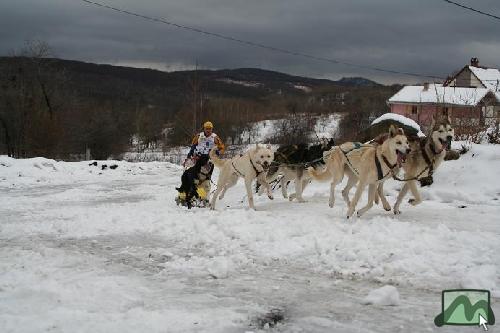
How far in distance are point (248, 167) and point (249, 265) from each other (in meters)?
4.23

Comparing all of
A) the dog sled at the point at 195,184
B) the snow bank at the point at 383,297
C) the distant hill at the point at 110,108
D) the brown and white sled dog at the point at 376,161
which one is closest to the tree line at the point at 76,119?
the distant hill at the point at 110,108

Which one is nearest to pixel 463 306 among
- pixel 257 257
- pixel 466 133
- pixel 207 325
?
pixel 207 325

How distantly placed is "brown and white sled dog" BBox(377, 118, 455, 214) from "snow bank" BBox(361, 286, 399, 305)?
3.82 meters

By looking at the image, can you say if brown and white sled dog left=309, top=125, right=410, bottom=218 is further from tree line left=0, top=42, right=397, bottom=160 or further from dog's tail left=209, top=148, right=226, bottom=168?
tree line left=0, top=42, right=397, bottom=160

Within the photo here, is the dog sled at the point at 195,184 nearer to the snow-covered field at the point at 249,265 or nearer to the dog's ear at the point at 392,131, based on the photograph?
the snow-covered field at the point at 249,265

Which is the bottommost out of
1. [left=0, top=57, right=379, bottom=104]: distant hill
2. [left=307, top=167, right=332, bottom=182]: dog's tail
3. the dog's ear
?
[left=307, top=167, right=332, bottom=182]: dog's tail

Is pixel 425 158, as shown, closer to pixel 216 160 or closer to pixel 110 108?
pixel 216 160

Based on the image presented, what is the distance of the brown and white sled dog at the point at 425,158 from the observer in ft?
25.4

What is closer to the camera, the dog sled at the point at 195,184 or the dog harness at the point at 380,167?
the dog harness at the point at 380,167

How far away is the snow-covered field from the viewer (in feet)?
12.6

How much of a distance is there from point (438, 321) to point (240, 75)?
502 ft

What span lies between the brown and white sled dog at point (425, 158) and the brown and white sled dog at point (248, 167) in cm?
268

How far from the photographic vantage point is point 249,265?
5.44 m

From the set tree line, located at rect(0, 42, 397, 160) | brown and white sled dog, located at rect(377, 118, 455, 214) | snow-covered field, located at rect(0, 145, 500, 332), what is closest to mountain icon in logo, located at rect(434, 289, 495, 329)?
snow-covered field, located at rect(0, 145, 500, 332)
